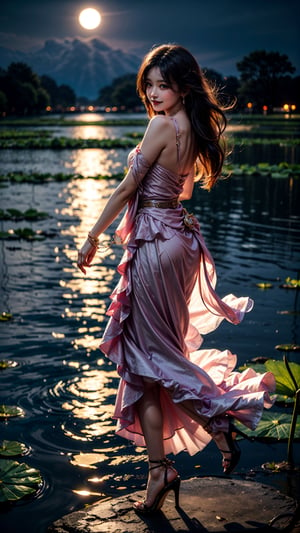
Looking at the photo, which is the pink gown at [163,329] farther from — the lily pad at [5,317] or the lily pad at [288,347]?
the lily pad at [5,317]

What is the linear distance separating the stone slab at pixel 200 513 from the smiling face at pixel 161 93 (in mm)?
1343

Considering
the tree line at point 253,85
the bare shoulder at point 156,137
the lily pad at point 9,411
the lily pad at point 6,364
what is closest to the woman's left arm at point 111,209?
the bare shoulder at point 156,137

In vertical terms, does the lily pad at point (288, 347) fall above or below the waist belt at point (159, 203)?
below

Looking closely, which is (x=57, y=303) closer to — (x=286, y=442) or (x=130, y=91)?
(x=286, y=442)

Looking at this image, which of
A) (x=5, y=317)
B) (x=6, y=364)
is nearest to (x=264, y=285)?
(x=5, y=317)

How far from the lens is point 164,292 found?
98.5 inches

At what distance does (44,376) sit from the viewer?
157 inches

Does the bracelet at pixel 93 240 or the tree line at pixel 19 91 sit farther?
the tree line at pixel 19 91

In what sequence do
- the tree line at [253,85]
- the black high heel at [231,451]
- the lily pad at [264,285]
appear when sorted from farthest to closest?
the tree line at [253,85]
the lily pad at [264,285]
the black high heel at [231,451]

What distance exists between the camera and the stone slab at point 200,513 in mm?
2350

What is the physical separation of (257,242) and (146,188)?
5507 mm

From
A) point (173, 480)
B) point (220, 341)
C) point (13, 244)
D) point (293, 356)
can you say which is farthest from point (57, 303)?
point (173, 480)

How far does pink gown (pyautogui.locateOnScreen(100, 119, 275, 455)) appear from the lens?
2.46m

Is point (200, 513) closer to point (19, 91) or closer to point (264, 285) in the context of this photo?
point (264, 285)
